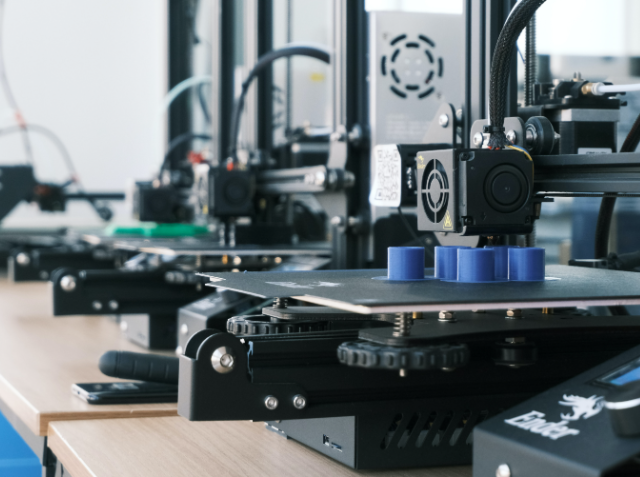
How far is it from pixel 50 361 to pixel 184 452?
643 millimetres

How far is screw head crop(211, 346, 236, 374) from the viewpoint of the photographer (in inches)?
27.2

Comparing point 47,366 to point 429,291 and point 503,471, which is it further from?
point 503,471

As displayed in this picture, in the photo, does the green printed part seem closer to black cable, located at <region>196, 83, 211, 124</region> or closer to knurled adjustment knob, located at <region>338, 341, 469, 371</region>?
black cable, located at <region>196, 83, 211, 124</region>

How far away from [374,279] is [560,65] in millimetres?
1034

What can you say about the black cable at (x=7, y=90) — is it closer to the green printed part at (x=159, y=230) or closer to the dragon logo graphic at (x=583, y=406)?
the green printed part at (x=159, y=230)

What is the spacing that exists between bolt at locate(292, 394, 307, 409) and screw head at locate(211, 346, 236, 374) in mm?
59

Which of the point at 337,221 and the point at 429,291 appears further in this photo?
the point at 337,221

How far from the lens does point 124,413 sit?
1.07 metres

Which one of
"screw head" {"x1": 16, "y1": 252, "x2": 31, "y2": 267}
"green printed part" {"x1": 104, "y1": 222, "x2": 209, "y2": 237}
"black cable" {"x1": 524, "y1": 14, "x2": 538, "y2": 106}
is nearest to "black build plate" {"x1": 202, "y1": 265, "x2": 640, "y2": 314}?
"black cable" {"x1": 524, "y1": 14, "x2": 538, "y2": 106}

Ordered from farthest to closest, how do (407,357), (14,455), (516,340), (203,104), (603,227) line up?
(203,104), (14,455), (603,227), (516,340), (407,357)

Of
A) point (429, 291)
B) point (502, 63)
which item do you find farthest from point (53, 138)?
point (429, 291)

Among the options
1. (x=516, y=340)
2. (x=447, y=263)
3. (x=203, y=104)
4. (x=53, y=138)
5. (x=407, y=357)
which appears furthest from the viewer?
(x=53, y=138)

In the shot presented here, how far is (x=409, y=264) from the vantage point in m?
0.82

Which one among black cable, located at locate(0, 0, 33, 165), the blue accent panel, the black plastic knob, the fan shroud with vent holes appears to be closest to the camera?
the black plastic knob
